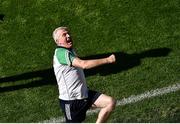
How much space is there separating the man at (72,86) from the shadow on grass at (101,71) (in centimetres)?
396

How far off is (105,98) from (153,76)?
3831mm

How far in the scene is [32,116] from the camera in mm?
13836

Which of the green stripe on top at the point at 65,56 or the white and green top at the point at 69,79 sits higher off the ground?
the green stripe on top at the point at 65,56

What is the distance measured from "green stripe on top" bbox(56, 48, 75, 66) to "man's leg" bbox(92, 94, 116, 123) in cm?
92

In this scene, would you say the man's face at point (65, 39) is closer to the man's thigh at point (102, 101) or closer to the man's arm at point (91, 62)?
the man's arm at point (91, 62)

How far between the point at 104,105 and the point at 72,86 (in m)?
0.66

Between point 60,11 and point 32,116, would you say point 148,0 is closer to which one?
point 60,11

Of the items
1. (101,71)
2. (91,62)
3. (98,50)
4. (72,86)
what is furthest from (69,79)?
(98,50)

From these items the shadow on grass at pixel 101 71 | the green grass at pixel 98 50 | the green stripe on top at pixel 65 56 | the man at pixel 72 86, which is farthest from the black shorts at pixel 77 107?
the shadow on grass at pixel 101 71

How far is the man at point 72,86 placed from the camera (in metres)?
10.9

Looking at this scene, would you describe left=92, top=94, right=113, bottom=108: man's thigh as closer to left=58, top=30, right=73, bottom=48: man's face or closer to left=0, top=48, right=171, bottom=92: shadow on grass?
left=58, top=30, right=73, bottom=48: man's face

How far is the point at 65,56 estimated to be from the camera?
10.8m

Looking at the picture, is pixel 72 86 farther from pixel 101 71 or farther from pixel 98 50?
pixel 98 50

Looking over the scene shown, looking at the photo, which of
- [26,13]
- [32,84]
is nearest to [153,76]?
[32,84]
